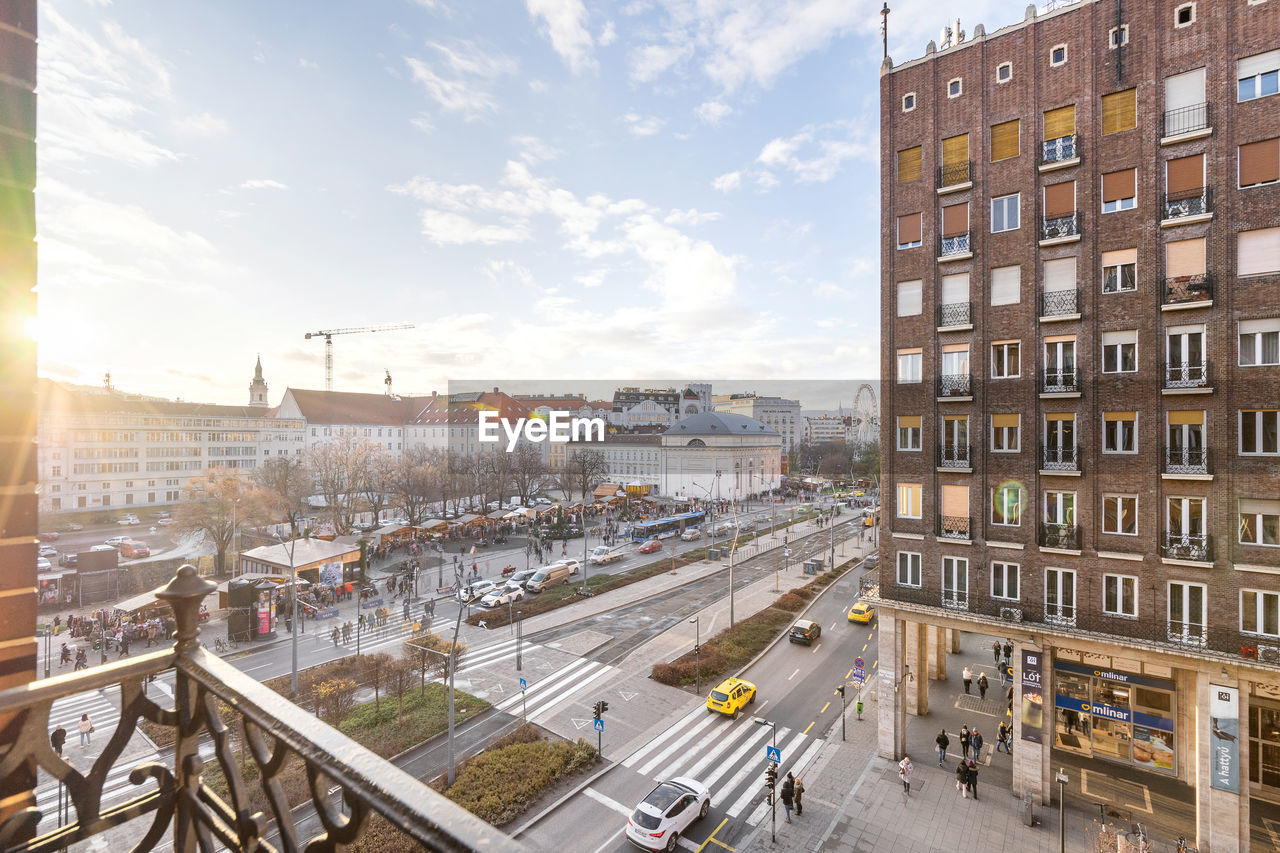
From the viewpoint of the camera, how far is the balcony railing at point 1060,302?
15180mm

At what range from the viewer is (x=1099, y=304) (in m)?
14.9

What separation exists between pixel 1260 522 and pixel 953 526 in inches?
243

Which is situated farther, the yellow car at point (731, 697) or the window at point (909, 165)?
the yellow car at point (731, 697)

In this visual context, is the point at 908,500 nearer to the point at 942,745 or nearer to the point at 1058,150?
the point at 942,745

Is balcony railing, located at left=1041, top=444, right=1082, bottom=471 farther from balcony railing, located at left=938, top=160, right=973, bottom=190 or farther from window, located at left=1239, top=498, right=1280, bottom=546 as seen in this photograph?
balcony railing, located at left=938, top=160, right=973, bottom=190

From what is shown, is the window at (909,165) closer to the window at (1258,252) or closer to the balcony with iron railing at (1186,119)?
the balcony with iron railing at (1186,119)

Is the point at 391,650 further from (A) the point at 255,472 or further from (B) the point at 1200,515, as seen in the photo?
(A) the point at 255,472

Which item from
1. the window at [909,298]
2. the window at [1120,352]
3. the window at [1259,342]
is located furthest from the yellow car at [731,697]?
the window at [1259,342]

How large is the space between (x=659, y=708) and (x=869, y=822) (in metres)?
7.45

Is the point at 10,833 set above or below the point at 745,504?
above

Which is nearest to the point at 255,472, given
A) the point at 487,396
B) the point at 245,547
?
the point at 245,547

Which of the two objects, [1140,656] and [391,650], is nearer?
[1140,656]

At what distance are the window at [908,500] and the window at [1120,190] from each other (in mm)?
8696

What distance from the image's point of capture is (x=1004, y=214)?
1633 cm
